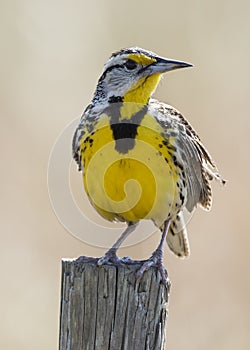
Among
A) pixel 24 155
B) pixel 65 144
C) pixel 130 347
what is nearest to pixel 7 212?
pixel 24 155

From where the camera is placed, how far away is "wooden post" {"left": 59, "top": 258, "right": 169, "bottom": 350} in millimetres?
2240

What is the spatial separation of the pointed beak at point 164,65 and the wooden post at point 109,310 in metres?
0.81

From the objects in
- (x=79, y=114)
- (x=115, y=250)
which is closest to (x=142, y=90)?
(x=115, y=250)

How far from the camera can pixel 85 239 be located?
2.86 m

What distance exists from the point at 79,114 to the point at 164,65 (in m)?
1.65

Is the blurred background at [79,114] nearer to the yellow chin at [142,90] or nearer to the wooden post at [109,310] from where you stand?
the yellow chin at [142,90]

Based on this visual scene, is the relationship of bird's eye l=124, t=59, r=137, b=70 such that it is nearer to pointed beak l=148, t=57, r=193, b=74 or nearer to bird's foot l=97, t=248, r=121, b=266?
pointed beak l=148, t=57, r=193, b=74

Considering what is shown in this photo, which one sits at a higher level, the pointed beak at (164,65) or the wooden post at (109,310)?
the pointed beak at (164,65)

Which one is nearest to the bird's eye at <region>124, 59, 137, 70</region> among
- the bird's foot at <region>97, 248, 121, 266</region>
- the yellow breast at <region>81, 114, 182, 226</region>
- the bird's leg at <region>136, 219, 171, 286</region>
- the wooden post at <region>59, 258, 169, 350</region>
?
the yellow breast at <region>81, 114, 182, 226</region>

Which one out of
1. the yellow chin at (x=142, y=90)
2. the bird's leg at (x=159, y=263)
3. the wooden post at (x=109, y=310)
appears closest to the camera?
the wooden post at (x=109, y=310)

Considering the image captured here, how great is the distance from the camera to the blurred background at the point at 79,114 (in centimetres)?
414

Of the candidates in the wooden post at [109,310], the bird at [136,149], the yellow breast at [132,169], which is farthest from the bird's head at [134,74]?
the wooden post at [109,310]

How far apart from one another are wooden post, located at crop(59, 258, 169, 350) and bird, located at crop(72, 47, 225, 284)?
406mm

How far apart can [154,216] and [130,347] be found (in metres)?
0.81
